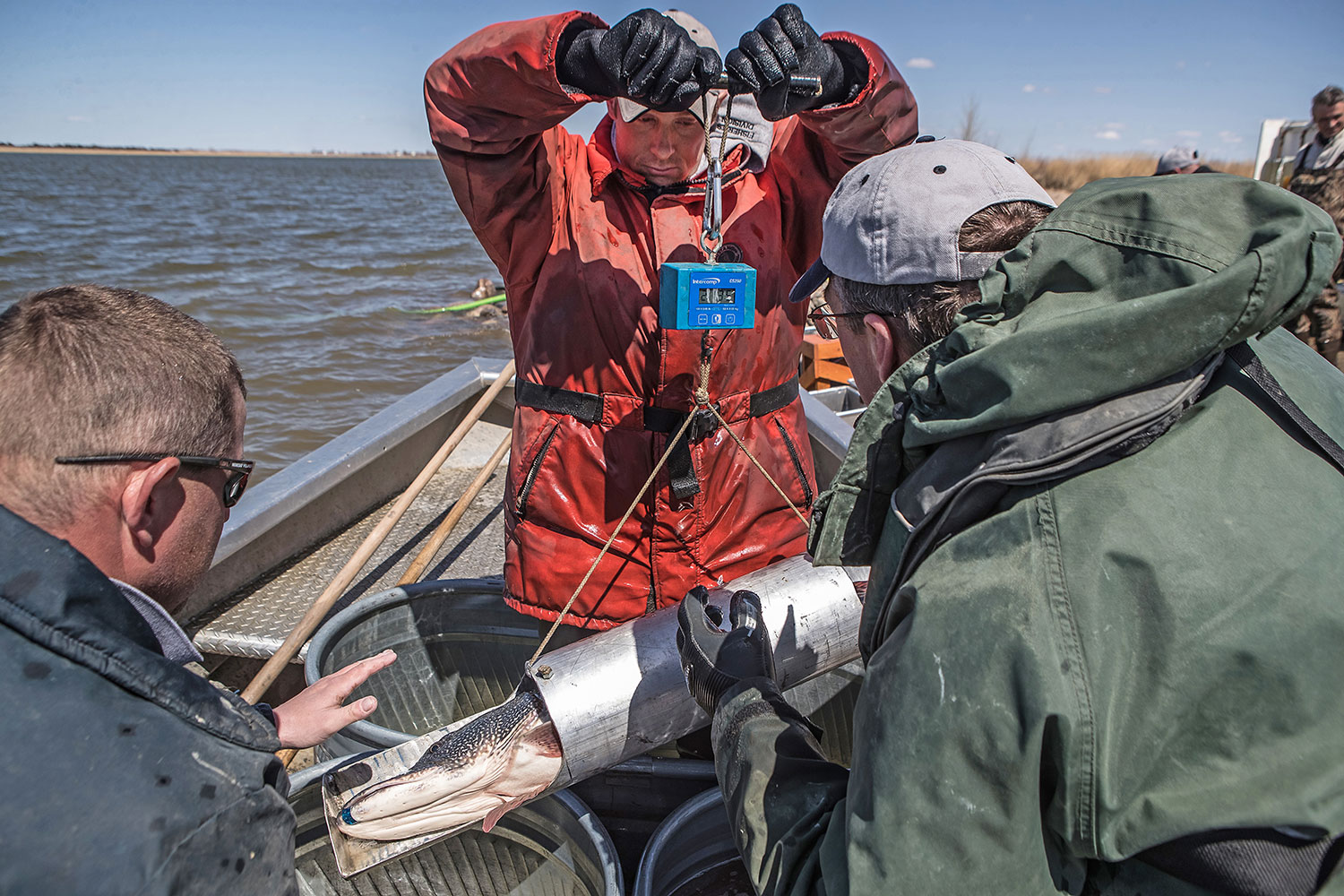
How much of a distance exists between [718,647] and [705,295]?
84cm

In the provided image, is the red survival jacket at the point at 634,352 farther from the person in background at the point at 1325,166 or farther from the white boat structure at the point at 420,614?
the person in background at the point at 1325,166

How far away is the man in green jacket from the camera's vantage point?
86 centimetres

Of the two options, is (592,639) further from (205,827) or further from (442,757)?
(205,827)

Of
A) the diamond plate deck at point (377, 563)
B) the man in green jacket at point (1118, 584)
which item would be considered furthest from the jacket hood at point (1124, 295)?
the diamond plate deck at point (377, 563)

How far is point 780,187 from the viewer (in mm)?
2314

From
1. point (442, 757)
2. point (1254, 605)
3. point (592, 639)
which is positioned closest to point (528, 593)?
point (592, 639)

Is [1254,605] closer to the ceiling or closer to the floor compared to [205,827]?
closer to the ceiling

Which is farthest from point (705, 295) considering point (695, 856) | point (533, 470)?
point (695, 856)

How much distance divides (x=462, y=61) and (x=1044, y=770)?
180 cm

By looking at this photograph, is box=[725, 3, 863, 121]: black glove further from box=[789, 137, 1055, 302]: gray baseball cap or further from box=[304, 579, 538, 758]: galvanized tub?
box=[304, 579, 538, 758]: galvanized tub

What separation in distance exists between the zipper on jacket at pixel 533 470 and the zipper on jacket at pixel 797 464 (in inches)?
26.5

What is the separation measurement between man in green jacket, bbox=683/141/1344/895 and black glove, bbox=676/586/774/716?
49 centimetres

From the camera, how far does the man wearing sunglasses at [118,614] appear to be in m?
0.89

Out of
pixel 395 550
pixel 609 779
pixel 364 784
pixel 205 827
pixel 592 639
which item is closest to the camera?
pixel 205 827
